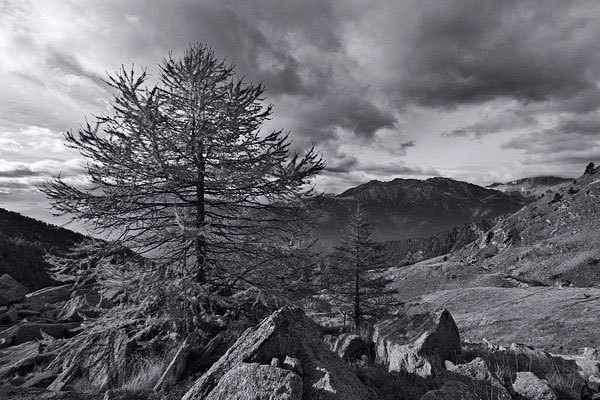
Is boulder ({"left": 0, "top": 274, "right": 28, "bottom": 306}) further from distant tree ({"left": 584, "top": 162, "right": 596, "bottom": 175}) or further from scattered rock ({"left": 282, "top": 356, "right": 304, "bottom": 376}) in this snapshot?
distant tree ({"left": 584, "top": 162, "right": 596, "bottom": 175})

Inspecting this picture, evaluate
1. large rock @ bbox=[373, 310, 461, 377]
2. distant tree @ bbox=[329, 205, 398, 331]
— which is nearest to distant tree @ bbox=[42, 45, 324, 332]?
large rock @ bbox=[373, 310, 461, 377]

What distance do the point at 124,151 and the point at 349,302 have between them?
20190mm

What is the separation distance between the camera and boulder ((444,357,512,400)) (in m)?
4.88

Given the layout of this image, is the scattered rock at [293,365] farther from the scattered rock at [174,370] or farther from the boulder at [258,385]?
the scattered rock at [174,370]

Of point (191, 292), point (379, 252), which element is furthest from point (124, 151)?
point (379, 252)

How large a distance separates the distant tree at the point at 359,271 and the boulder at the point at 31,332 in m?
16.5

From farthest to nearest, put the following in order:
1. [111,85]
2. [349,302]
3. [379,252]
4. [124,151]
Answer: [379,252]
[349,302]
[111,85]
[124,151]

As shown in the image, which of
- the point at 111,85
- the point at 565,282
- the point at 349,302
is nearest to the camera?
the point at 111,85

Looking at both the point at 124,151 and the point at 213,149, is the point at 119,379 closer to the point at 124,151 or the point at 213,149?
the point at 124,151

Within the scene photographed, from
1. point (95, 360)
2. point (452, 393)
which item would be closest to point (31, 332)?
point (95, 360)

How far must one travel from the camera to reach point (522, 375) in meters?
5.64

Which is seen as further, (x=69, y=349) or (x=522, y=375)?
(x=69, y=349)

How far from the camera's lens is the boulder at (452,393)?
453 cm

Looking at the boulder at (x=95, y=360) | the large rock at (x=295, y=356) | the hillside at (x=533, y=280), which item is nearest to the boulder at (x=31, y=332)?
the boulder at (x=95, y=360)
